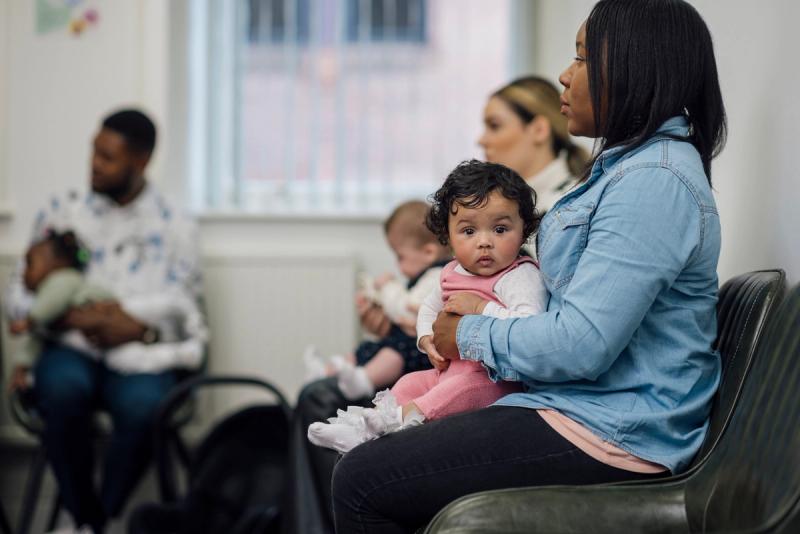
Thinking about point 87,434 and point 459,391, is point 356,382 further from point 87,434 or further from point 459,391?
point 87,434

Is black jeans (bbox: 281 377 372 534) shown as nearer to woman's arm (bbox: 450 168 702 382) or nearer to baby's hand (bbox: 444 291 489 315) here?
baby's hand (bbox: 444 291 489 315)

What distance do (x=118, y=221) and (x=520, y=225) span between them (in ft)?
7.24

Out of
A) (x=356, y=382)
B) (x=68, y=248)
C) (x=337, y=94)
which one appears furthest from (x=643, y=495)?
(x=337, y=94)

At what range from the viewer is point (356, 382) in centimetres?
232

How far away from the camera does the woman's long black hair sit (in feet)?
4.75

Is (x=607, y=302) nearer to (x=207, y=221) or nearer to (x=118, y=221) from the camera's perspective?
(x=118, y=221)

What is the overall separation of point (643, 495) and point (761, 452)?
19 cm

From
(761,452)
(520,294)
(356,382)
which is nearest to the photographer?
(761,452)

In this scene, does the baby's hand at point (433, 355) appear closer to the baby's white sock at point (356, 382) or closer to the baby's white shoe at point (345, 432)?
the baby's white shoe at point (345, 432)

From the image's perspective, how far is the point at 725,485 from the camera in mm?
1323

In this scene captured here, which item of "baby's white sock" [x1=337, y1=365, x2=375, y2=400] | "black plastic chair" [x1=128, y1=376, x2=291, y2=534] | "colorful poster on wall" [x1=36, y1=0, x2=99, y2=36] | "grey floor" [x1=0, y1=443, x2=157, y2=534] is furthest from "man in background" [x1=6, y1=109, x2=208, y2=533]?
"baby's white sock" [x1=337, y1=365, x2=375, y2=400]

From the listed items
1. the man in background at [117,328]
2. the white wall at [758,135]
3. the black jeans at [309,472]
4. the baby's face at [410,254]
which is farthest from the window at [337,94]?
the white wall at [758,135]

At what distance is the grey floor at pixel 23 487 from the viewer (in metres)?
3.63

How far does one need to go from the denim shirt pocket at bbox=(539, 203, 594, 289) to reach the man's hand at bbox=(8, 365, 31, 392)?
86.9 inches
